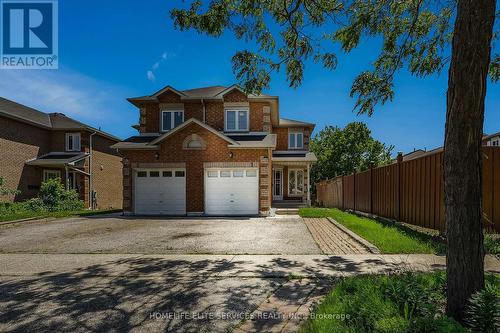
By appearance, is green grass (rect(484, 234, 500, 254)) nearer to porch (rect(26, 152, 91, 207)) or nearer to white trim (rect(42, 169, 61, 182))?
porch (rect(26, 152, 91, 207))

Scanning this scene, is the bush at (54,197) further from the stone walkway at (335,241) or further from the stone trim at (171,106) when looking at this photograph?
the stone walkway at (335,241)

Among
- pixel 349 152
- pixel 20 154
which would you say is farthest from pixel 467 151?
pixel 349 152

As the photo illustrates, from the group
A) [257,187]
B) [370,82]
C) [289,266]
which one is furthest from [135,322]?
[257,187]

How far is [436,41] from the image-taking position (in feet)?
22.3

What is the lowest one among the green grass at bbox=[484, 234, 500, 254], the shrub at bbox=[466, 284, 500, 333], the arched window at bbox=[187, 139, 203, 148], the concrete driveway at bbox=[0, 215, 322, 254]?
the concrete driveway at bbox=[0, 215, 322, 254]

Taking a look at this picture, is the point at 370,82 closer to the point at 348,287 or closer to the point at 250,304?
the point at 348,287

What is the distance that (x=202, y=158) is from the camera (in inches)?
647

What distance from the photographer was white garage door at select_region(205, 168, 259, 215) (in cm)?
1617

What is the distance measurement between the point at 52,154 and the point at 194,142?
53.0 feet

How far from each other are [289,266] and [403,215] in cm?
646

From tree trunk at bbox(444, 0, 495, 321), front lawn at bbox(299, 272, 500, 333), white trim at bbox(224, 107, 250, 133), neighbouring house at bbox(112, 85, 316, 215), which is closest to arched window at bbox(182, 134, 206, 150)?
neighbouring house at bbox(112, 85, 316, 215)

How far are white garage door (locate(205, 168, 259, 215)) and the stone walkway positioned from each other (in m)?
5.56

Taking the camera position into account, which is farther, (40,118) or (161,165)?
(40,118)

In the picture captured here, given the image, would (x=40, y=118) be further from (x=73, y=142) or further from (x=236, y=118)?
A: (x=236, y=118)
